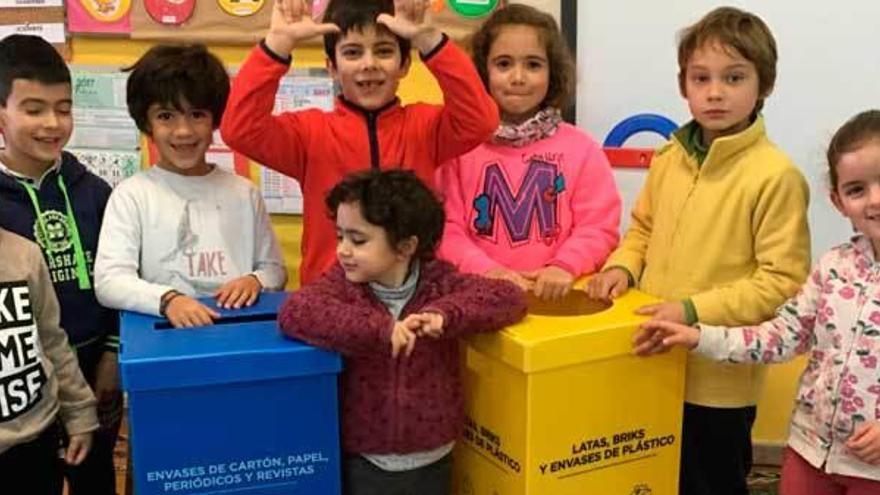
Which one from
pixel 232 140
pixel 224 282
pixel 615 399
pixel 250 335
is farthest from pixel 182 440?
pixel 615 399

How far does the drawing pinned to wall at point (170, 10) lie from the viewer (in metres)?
2.38

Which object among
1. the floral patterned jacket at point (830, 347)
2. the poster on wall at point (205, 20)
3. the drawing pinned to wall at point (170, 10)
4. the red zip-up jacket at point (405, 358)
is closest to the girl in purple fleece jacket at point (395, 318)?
the red zip-up jacket at point (405, 358)

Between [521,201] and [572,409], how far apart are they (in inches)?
17.3

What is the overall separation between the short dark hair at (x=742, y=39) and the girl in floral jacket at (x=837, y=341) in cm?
20

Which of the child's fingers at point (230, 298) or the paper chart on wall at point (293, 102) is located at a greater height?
the paper chart on wall at point (293, 102)

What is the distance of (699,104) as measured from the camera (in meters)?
1.52

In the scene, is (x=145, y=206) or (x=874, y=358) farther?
(x=145, y=206)

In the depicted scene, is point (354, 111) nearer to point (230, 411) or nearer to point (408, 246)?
point (408, 246)

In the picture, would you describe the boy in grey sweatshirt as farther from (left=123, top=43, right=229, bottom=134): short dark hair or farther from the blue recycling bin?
(left=123, top=43, right=229, bottom=134): short dark hair

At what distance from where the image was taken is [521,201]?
1685 millimetres

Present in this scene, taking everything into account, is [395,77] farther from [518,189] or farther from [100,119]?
[100,119]

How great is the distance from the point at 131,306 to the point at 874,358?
108cm

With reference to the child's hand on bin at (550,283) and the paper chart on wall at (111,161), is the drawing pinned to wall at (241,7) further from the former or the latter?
the child's hand on bin at (550,283)

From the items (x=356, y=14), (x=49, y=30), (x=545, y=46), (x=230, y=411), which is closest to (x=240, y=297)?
(x=230, y=411)
